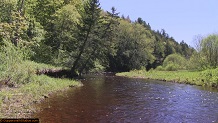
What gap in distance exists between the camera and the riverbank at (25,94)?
15.6 meters

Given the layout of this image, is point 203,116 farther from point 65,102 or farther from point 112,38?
point 112,38

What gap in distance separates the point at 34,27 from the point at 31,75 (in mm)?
22424

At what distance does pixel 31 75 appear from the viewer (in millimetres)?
25766

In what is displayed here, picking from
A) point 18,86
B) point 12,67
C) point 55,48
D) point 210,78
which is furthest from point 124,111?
point 55,48

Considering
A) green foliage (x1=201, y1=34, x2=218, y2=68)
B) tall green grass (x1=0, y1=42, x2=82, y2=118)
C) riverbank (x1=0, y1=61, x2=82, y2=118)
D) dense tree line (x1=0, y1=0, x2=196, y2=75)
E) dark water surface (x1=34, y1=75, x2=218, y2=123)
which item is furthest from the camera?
green foliage (x1=201, y1=34, x2=218, y2=68)

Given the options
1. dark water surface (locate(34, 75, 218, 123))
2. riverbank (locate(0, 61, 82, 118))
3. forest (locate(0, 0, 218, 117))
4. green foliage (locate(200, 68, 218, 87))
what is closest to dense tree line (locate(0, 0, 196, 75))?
forest (locate(0, 0, 218, 117))

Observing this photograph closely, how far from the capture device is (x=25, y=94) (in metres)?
20.6

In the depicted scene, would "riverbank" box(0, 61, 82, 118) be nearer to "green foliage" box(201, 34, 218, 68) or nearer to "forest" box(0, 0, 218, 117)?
"forest" box(0, 0, 218, 117)

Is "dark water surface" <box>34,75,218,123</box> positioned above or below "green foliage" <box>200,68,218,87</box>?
below

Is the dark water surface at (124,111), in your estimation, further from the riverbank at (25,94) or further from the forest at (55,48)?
the forest at (55,48)

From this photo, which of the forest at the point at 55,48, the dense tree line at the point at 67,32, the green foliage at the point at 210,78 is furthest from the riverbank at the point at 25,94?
the green foliage at the point at 210,78

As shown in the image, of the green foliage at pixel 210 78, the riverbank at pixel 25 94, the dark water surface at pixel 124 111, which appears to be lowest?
the dark water surface at pixel 124 111

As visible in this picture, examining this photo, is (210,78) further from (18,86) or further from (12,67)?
(12,67)

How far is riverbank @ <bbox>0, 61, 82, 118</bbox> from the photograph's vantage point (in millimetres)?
15625
